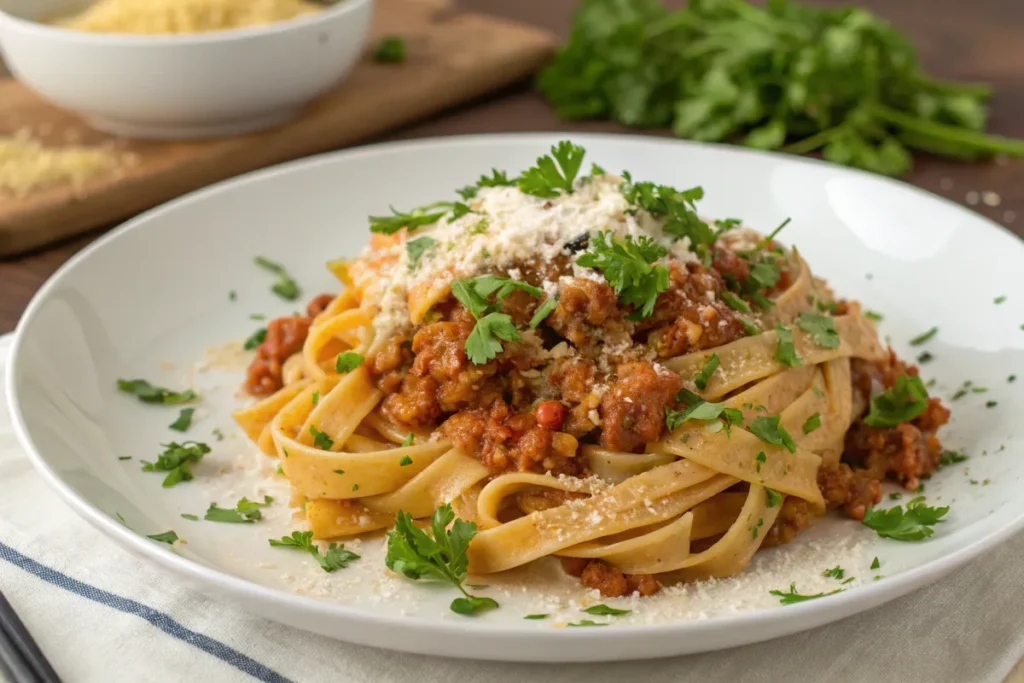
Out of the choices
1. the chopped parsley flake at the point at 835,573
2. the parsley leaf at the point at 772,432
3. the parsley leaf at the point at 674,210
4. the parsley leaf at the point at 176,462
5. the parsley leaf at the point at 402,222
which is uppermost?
the parsley leaf at the point at 674,210

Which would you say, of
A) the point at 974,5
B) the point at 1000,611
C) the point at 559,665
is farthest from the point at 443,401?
the point at 974,5

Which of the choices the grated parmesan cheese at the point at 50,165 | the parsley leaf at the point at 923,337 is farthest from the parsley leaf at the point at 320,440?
the grated parmesan cheese at the point at 50,165

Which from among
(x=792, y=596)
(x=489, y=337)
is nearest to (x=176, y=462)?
(x=489, y=337)

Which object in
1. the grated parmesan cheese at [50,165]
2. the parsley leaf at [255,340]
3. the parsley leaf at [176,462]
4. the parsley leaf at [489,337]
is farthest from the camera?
the grated parmesan cheese at [50,165]

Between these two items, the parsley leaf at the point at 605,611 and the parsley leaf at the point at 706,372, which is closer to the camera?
the parsley leaf at the point at 605,611

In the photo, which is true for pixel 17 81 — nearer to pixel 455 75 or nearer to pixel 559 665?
pixel 455 75

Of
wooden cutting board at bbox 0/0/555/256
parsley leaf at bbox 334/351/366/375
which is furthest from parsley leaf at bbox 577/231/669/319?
wooden cutting board at bbox 0/0/555/256

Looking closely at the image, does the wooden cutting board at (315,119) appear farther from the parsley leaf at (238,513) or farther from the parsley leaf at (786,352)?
the parsley leaf at (786,352)

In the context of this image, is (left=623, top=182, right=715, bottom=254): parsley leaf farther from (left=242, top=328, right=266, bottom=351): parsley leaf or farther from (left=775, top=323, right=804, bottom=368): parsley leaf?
(left=242, top=328, right=266, bottom=351): parsley leaf
